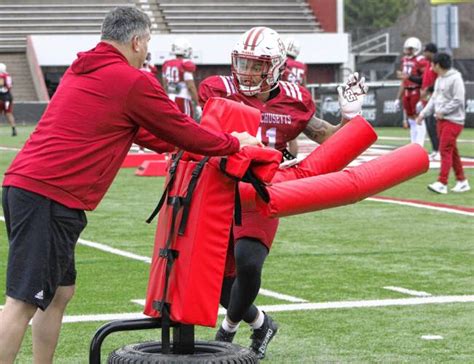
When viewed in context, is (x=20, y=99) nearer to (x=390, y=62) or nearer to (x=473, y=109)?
(x=473, y=109)

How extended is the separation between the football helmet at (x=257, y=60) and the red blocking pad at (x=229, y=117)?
0.97 meters

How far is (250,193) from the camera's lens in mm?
5102

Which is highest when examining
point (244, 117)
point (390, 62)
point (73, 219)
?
point (244, 117)

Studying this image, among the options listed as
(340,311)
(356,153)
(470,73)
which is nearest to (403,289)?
(340,311)

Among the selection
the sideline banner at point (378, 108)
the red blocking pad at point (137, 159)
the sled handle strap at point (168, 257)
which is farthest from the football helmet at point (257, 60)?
the sideline banner at point (378, 108)

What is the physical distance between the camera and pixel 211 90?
6.13 meters

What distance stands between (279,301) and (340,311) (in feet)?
A: 1.60

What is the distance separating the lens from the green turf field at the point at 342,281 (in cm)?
638

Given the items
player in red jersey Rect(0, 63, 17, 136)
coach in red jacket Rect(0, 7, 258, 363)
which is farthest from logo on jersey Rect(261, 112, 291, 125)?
player in red jersey Rect(0, 63, 17, 136)

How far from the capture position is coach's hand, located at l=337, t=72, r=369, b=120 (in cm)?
586

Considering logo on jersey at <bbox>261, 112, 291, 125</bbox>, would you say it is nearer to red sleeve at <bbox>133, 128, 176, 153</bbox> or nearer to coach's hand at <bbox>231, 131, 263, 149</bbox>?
red sleeve at <bbox>133, 128, 176, 153</bbox>

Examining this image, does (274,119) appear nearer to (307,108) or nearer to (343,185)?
(307,108)

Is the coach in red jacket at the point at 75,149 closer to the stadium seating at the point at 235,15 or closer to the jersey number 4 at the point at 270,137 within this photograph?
the jersey number 4 at the point at 270,137

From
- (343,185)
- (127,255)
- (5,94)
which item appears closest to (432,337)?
(343,185)
